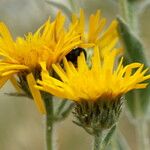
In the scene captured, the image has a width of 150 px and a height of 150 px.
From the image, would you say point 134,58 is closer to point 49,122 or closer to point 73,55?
point 73,55

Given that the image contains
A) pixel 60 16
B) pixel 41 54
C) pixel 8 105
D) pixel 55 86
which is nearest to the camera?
pixel 55 86

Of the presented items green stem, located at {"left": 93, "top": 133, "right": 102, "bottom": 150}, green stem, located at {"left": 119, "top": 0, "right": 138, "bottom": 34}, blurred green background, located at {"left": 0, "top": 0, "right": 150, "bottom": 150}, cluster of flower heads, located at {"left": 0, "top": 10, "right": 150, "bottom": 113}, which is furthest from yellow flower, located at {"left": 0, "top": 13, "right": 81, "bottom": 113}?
blurred green background, located at {"left": 0, "top": 0, "right": 150, "bottom": 150}

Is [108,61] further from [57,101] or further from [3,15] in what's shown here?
[3,15]

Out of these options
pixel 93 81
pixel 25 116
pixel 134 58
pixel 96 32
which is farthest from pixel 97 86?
pixel 25 116

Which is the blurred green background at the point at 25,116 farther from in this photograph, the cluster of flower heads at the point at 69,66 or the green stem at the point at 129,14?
the cluster of flower heads at the point at 69,66

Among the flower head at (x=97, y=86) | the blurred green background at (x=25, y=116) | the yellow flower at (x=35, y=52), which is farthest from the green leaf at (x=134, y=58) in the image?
the blurred green background at (x=25, y=116)

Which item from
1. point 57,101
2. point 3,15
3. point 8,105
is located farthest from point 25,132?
point 57,101
